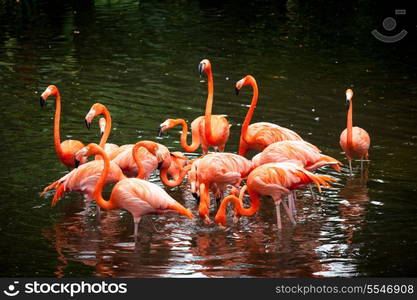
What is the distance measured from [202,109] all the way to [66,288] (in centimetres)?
586

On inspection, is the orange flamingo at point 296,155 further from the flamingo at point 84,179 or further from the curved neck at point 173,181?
the flamingo at point 84,179

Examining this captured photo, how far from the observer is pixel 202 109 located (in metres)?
11.5

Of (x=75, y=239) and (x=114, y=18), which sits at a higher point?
(x=114, y=18)

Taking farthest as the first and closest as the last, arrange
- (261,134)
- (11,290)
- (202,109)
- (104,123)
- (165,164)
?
(202,109) → (104,123) → (261,134) → (165,164) → (11,290)

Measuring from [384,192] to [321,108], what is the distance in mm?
3236

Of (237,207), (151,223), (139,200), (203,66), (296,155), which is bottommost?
(151,223)

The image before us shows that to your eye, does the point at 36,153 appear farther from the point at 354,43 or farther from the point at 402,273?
the point at 354,43

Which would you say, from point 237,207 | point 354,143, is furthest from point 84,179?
point 354,143

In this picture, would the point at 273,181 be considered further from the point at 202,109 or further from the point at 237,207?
the point at 202,109

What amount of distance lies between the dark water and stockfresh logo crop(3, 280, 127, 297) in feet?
1.41

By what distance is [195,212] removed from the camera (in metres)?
7.94

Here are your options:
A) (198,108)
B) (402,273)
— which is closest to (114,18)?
(198,108)

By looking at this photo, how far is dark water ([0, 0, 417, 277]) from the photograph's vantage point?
6832 millimetres

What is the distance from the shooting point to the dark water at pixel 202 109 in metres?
6.83
